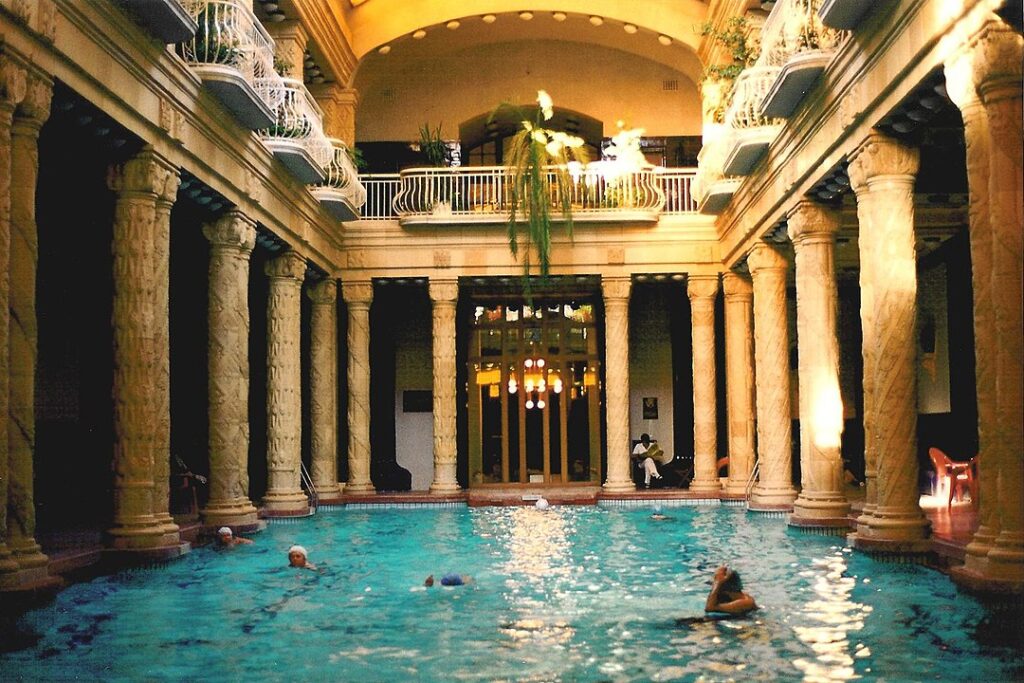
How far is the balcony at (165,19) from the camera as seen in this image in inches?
396

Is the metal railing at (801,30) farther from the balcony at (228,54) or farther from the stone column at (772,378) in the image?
the balcony at (228,54)

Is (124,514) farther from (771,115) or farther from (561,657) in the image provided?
(771,115)

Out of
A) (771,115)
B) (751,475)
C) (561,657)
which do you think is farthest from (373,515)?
(561,657)

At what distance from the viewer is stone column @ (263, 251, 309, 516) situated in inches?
693

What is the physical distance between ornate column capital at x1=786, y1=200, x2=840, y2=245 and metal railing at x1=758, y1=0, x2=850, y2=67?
1.95 metres

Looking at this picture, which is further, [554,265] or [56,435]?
[554,265]

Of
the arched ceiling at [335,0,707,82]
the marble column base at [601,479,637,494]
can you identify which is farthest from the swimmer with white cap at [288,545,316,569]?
the arched ceiling at [335,0,707,82]

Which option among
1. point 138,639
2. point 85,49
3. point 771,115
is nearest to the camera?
point 138,639

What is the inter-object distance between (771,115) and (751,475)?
8.10 meters

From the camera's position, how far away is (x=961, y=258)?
17.5 m

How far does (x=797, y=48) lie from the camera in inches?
490

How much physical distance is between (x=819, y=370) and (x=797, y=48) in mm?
4060

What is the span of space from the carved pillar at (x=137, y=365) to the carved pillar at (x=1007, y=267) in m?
7.79

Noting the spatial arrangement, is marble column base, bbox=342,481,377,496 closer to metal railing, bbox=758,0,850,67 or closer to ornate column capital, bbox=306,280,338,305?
ornate column capital, bbox=306,280,338,305
